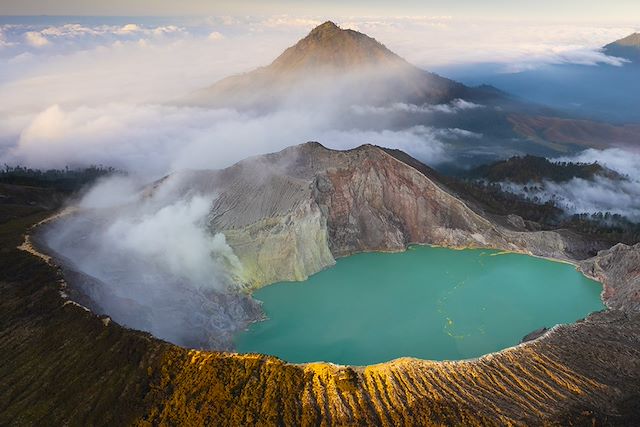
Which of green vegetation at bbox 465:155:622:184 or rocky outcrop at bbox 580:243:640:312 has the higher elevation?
rocky outcrop at bbox 580:243:640:312

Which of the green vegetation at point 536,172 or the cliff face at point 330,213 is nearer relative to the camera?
the cliff face at point 330,213

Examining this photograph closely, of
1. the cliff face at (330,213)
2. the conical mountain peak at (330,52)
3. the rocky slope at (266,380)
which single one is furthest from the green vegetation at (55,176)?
the conical mountain peak at (330,52)

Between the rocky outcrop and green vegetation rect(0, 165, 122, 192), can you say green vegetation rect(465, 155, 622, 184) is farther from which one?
green vegetation rect(0, 165, 122, 192)

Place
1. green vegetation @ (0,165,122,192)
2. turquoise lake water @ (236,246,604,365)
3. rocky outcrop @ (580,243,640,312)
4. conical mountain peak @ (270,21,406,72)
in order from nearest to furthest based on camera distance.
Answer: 1. turquoise lake water @ (236,246,604,365)
2. rocky outcrop @ (580,243,640,312)
3. green vegetation @ (0,165,122,192)
4. conical mountain peak @ (270,21,406,72)

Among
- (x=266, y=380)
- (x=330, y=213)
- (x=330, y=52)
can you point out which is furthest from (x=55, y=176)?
(x=266, y=380)

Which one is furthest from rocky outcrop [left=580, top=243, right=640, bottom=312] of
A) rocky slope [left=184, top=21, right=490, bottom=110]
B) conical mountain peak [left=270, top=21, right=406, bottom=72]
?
conical mountain peak [left=270, top=21, right=406, bottom=72]

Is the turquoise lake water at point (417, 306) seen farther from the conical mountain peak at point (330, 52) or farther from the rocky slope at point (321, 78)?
the conical mountain peak at point (330, 52)

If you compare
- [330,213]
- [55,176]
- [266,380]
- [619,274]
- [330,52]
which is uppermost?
[330,52]

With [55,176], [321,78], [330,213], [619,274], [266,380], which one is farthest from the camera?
[321,78]

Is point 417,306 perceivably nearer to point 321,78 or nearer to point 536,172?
point 536,172
